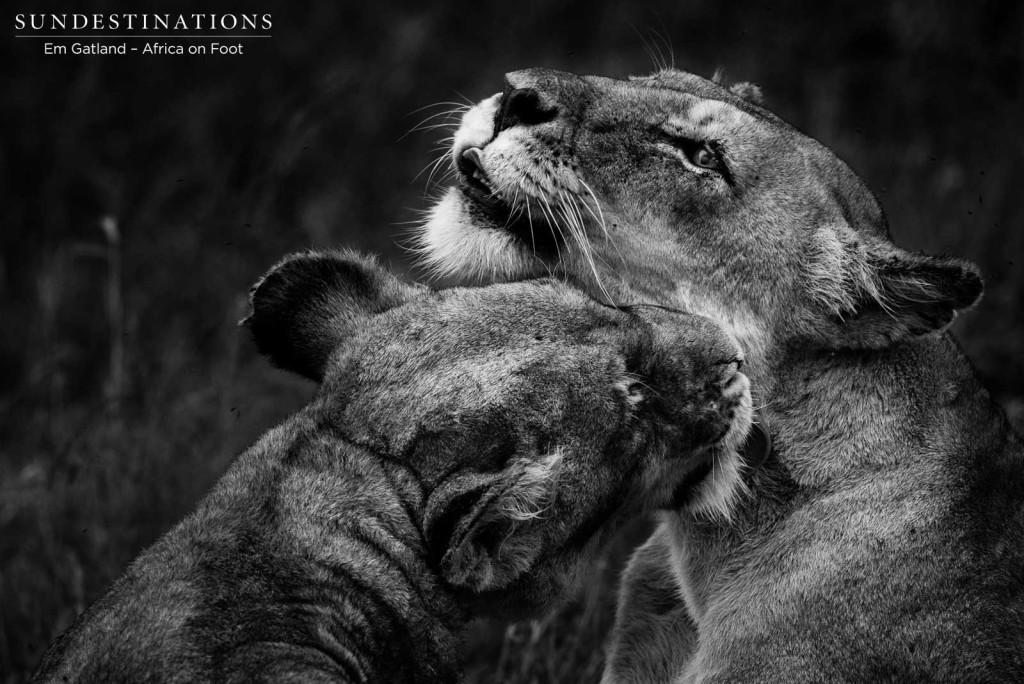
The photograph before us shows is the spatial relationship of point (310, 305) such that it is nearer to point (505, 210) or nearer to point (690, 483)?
point (505, 210)

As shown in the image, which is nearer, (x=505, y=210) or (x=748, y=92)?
(x=505, y=210)

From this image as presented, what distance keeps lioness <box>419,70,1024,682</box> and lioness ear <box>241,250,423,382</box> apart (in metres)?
0.53

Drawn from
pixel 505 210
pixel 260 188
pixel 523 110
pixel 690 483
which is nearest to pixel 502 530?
pixel 690 483

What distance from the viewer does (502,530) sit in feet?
12.1

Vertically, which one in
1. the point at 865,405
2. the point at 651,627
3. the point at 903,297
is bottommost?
the point at 651,627

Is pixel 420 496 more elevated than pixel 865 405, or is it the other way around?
pixel 865 405

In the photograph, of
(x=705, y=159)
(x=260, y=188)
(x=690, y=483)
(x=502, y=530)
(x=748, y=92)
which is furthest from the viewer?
(x=260, y=188)

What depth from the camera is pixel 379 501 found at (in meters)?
3.76

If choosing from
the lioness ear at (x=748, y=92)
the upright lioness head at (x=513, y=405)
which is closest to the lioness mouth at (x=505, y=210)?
the upright lioness head at (x=513, y=405)

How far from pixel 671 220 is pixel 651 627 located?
1500mm

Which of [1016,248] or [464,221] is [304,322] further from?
[1016,248]

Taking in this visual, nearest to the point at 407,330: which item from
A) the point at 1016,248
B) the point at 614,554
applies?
the point at 614,554

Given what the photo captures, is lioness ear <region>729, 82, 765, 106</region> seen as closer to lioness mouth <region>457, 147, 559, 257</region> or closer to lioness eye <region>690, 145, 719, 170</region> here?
lioness eye <region>690, 145, 719, 170</region>

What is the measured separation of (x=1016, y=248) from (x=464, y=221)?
185 inches
